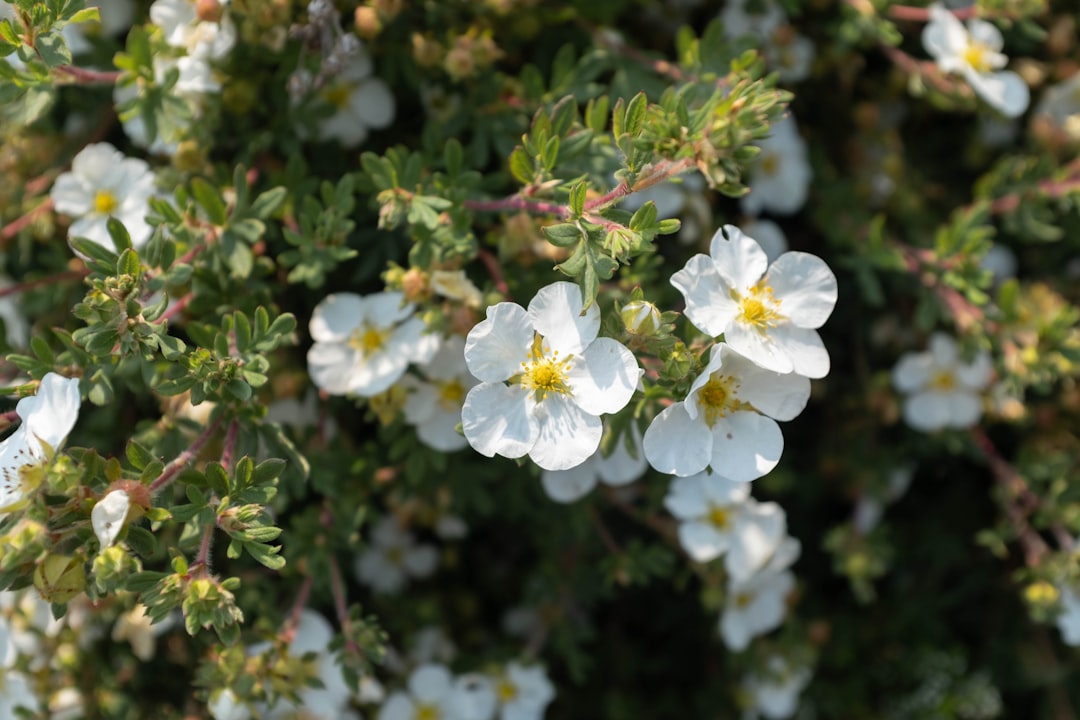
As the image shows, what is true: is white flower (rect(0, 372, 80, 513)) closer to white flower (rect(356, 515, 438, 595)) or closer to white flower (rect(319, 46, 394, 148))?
white flower (rect(319, 46, 394, 148))

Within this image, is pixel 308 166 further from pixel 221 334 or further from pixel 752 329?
pixel 752 329

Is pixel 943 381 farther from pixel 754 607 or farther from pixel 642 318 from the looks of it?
pixel 642 318

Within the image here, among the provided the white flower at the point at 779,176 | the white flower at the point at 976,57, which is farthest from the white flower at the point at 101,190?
the white flower at the point at 976,57

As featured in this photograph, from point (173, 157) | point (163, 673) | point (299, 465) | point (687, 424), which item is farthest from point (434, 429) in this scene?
point (163, 673)

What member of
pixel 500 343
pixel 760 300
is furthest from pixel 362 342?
pixel 760 300

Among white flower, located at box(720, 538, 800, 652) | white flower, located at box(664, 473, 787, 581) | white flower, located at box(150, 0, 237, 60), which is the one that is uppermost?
white flower, located at box(150, 0, 237, 60)

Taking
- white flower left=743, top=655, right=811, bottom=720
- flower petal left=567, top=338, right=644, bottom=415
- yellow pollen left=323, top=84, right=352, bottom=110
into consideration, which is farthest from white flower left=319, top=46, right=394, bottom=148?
white flower left=743, top=655, right=811, bottom=720

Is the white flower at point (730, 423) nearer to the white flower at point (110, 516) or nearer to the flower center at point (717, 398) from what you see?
the flower center at point (717, 398)
